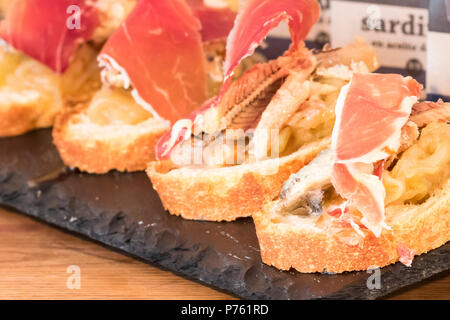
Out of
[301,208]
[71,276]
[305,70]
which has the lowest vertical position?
[71,276]

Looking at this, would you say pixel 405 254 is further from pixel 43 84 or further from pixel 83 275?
pixel 43 84

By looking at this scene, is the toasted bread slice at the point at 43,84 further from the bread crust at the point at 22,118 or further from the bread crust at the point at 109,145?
the bread crust at the point at 109,145

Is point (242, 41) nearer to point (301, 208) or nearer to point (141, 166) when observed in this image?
point (301, 208)

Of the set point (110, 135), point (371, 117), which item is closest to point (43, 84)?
point (110, 135)

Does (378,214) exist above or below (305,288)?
above

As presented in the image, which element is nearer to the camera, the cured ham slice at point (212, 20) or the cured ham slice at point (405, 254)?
the cured ham slice at point (405, 254)

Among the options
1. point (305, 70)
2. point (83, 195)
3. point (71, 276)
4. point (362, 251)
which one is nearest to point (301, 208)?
point (362, 251)

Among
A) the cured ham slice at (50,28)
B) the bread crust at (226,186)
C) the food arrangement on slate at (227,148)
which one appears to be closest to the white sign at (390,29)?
the food arrangement on slate at (227,148)
